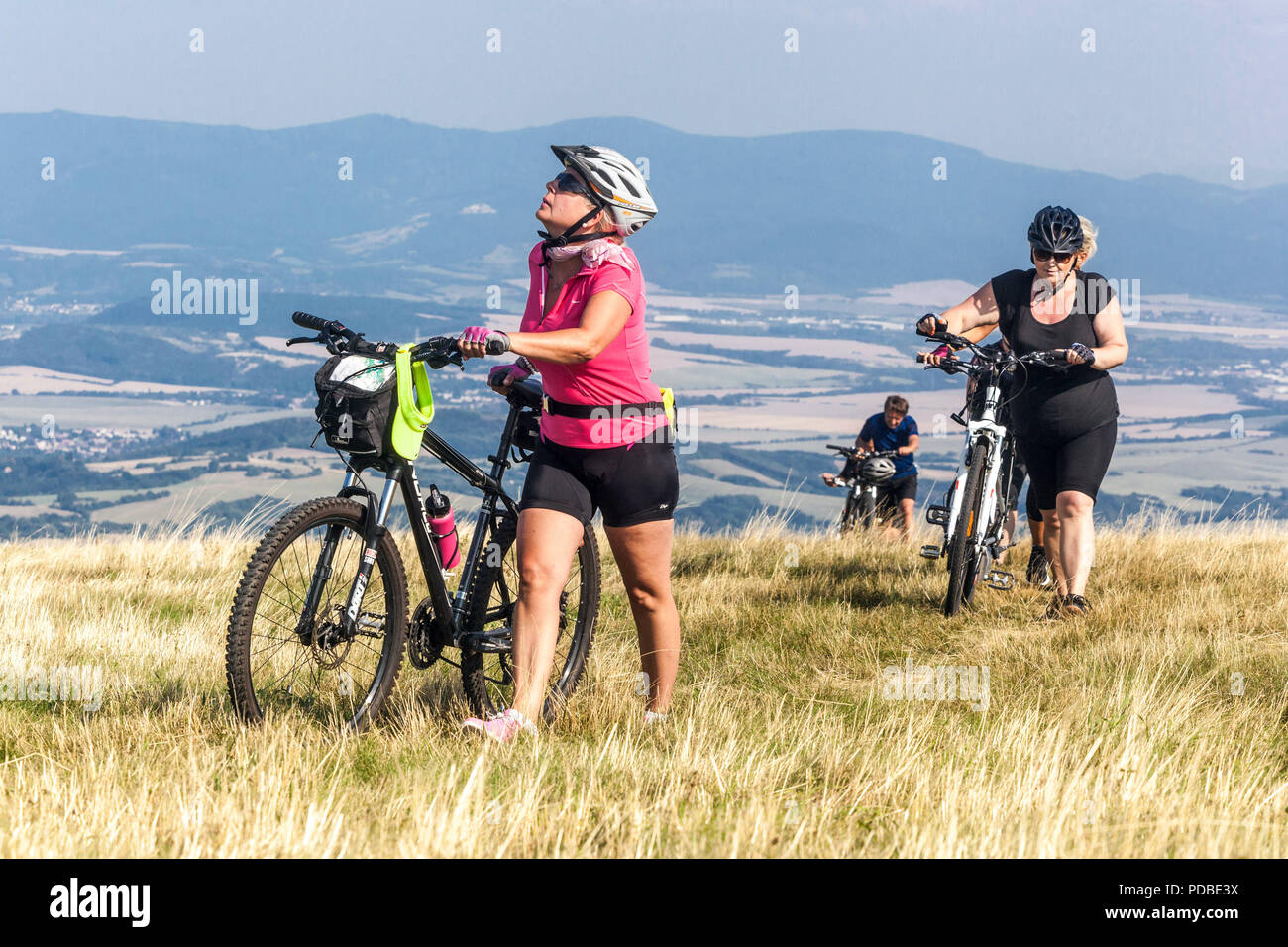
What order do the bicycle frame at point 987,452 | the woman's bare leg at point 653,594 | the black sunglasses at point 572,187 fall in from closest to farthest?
the black sunglasses at point 572,187 < the woman's bare leg at point 653,594 < the bicycle frame at point 987,452

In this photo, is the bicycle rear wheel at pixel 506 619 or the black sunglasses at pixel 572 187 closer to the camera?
the black sunglasses at pixel 572 187

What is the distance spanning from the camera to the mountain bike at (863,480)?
12.9 meters

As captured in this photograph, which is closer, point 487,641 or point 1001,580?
point 487,641

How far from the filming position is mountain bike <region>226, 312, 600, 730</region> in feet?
13.2

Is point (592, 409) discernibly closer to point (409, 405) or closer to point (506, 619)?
point (409, 405)

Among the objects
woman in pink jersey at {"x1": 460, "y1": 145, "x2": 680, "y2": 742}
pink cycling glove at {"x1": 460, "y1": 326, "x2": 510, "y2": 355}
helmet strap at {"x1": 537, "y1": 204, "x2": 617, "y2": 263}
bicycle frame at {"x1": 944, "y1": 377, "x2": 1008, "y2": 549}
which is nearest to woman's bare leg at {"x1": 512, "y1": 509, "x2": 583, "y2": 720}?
woman in pink jersey at {"x1": 460, "y1": 145, "x2": 680, "y2": 742}

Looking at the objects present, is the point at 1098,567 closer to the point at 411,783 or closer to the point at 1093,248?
the point at 1093,248

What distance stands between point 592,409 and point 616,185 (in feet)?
2.37

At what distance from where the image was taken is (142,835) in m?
2.90

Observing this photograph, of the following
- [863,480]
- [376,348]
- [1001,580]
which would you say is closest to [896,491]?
[863,480]

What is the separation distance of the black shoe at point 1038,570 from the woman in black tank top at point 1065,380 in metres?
0.73

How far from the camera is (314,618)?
4047mm

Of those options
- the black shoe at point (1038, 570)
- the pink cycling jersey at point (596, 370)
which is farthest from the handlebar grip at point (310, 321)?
the black shoe at point (1038, 570)

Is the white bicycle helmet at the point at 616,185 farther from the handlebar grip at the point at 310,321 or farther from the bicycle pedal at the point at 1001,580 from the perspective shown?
the bicycle pedal at the point at 1001,580
